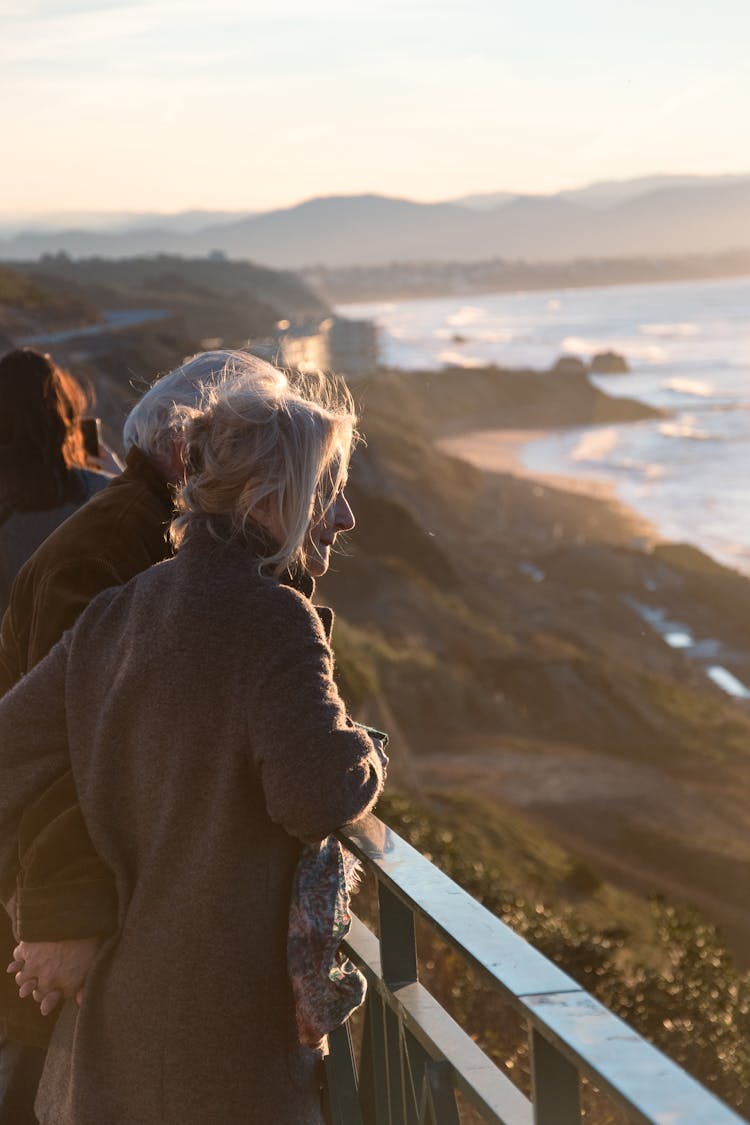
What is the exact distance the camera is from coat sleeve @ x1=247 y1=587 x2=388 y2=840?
2.03m

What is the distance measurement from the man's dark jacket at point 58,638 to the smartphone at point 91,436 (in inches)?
32.6

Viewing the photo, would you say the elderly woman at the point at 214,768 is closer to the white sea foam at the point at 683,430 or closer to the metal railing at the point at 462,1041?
the metal railing at the point at 462,1041

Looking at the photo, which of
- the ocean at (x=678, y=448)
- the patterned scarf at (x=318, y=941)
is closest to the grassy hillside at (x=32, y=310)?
the ocean at (x=678, y=448)

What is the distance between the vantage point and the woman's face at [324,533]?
231 cm

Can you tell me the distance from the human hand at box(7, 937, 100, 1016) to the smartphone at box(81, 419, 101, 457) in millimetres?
1684

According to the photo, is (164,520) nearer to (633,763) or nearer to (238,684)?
(238,684)

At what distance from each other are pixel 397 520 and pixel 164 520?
37.9 metres

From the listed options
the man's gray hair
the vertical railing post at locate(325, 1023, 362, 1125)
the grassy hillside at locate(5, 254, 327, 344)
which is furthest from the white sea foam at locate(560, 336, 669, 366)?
the vertical railing post at locate(325, 1023, 362, 1125)

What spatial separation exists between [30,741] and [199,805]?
1.15 feet

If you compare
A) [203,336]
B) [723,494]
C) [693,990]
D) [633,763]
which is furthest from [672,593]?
[203,336]

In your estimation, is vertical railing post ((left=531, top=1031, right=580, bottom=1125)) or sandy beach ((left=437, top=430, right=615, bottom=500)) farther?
sandy beach ((left=437, top=430, right=615, bottom=500))

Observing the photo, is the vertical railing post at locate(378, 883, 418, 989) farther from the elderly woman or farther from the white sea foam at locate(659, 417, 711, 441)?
the white sea foam at locate(659, 417, 711, 441)

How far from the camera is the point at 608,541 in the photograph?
4919cm

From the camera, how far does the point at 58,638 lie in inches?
102
